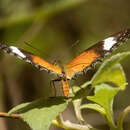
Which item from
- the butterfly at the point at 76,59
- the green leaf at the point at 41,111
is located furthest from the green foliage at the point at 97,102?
the butterfly at the point at 76,59

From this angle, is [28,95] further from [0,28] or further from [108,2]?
[108,2]

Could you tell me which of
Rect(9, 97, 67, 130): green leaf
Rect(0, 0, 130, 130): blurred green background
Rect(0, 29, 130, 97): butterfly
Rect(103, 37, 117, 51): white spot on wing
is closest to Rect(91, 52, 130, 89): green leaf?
Rect(9, 97, 67, 130): green leaf

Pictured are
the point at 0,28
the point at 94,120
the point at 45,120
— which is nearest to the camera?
the point at 45,120

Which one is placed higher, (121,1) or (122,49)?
(121,1)

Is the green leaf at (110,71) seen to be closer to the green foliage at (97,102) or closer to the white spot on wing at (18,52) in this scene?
the green foliage at (97,102)

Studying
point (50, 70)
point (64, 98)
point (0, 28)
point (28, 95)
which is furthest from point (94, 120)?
point (64, 98)

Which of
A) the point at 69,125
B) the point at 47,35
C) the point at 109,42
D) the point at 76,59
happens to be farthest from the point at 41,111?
the point at 47,35
